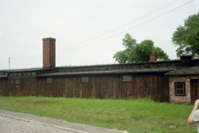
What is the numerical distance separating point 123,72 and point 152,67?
331 cm

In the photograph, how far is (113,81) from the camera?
2353 cm

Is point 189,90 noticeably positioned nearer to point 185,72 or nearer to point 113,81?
point 185,72

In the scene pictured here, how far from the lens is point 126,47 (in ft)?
189

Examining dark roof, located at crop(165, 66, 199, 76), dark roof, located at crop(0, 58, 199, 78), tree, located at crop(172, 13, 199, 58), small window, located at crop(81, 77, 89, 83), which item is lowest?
small window, located at crop(81, 77, 89, 83)

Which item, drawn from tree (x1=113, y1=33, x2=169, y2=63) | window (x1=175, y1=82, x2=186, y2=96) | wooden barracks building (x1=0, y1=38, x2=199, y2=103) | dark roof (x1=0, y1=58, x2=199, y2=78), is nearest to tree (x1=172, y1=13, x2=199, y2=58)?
tree (x1=113, y1=33, x2=169, y2=63)

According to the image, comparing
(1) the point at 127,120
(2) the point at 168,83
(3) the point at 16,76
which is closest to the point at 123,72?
(2) the point at 168,83

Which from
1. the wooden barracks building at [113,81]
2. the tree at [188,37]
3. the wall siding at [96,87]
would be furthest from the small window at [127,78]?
the tree at [188,37]

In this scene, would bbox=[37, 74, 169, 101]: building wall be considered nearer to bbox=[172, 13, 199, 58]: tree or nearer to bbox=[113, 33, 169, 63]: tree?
bbox=[172, 13, 199, 58]: tree

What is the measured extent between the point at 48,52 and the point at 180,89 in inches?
818

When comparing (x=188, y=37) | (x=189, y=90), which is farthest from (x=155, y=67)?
(x=188, y=37)

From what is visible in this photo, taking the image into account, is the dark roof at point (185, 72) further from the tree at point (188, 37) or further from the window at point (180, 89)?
the tree at point (188, 37)

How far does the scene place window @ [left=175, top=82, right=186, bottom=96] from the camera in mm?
18812

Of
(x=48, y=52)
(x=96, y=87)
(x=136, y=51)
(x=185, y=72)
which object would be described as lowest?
(x=96, y=87)

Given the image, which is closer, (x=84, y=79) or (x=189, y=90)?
(x=189, y=90)
